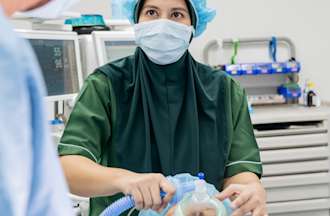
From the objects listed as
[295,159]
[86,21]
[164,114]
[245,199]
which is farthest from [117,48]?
[245,199]

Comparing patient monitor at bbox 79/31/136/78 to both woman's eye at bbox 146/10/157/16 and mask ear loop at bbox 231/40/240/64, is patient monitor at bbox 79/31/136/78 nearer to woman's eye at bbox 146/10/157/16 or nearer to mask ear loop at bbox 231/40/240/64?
woman's eye at bbox 146/10/157/16

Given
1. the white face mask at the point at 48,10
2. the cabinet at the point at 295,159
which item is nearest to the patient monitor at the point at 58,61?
the cabinet at the point at 295,159

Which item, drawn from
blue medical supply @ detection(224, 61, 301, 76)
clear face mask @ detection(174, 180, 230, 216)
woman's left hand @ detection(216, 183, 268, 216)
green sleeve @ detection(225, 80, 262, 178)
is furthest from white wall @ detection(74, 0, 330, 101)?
clear face mask @ detection(174, 180, 230, 216)

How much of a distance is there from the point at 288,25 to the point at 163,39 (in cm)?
180

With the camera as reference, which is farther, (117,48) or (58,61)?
(117,48)

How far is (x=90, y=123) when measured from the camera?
1.17 metres

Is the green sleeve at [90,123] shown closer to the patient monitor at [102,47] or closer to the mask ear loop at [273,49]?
the patient monitor at [102,47]

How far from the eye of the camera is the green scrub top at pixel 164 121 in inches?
48.3

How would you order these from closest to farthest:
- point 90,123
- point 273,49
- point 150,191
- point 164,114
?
point 150,191 → point 90,123 → point 164,114 → point 273,49

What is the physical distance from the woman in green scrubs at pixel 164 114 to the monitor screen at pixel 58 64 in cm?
56

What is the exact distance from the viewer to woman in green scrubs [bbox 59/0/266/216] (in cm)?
122

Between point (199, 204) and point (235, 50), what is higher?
point (235, 50)

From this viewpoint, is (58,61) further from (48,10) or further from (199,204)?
(48,10)

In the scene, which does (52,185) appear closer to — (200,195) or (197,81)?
(200,195)
